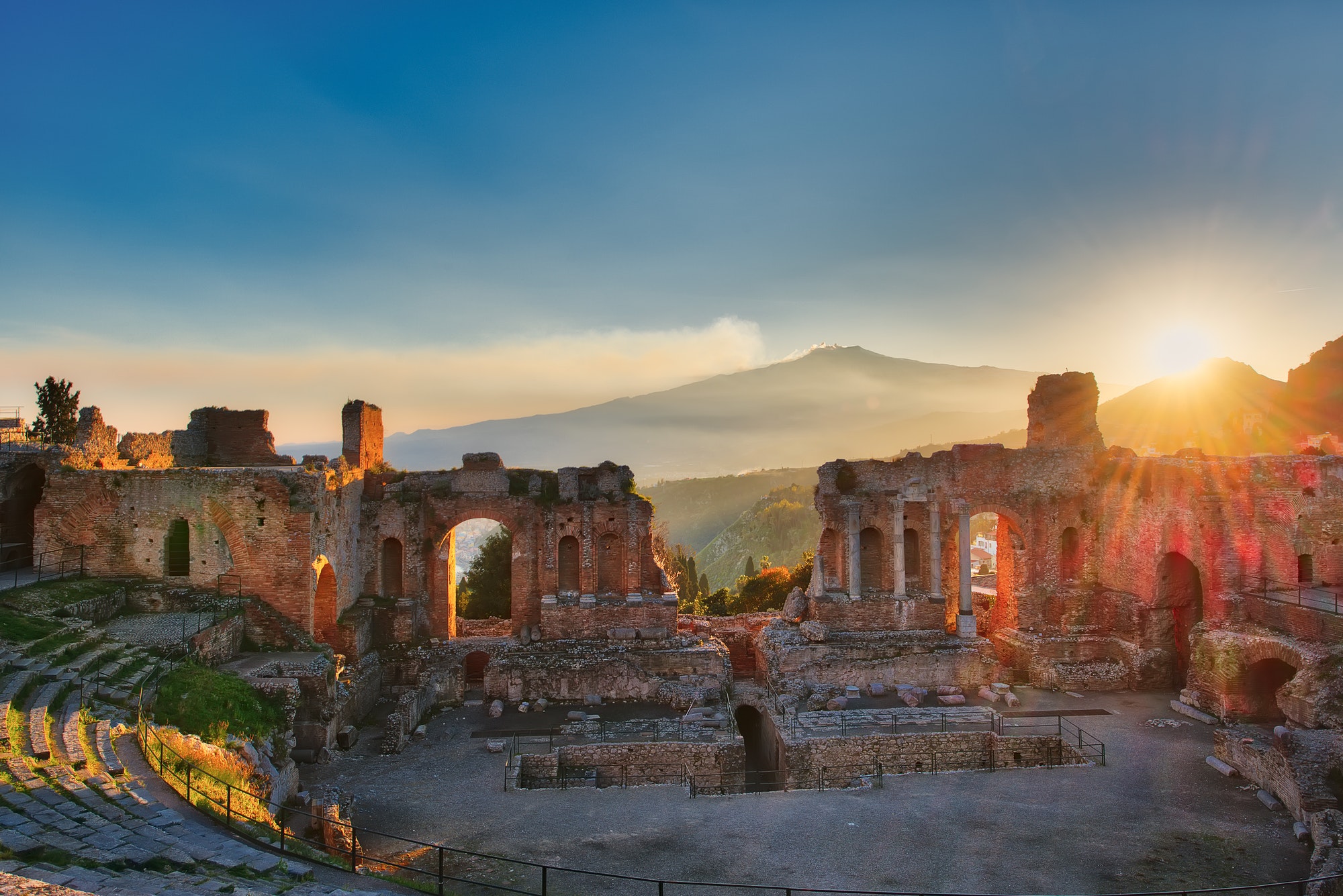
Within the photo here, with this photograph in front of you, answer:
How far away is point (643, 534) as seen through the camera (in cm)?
2564

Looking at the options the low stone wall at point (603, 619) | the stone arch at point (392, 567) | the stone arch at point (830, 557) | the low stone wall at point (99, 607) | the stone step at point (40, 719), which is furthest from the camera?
the stone arch at point (830, 557)

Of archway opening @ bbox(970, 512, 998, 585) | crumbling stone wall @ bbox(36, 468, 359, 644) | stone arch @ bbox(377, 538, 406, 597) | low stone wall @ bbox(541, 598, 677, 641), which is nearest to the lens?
crumbling stone wall @ bbox(36, 468, 359, 644)

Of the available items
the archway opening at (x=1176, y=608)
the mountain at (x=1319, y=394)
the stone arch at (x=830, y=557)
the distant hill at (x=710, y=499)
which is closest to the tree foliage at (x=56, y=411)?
the stone arch at (x=830, y=557)

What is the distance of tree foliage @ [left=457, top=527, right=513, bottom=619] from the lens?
3488cm

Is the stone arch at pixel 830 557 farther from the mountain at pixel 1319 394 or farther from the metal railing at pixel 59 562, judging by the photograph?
the mountain at pixel 1319 394

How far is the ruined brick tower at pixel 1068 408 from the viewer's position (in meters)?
27.5

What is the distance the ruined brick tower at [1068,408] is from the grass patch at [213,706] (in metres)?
23.0

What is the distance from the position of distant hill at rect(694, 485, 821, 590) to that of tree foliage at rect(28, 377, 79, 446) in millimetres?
49953

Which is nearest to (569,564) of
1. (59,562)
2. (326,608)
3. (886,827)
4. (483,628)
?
(483,628)

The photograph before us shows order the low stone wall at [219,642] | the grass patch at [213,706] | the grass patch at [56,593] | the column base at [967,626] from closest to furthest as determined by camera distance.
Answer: the grass patch at [213,706]
the grass patch at [56,593]
the low stone wall at [219,642]
the column base at [967,626]

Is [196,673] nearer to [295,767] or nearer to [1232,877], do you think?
[295,767]

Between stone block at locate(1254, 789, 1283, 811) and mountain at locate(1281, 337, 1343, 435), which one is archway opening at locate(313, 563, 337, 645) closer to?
stone block at locate(1254, 789, 1283, 811)

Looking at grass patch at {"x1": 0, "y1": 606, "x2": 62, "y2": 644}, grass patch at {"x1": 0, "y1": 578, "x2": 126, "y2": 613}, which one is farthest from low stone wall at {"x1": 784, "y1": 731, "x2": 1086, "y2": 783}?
grass patch at {"x1": 0, "y1": 578, "x2": 126, "y2": 613}

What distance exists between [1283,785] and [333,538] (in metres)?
21.8
